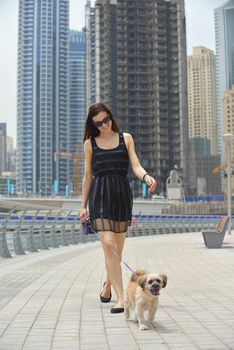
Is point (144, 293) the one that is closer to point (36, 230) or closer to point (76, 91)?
point (36, 230)

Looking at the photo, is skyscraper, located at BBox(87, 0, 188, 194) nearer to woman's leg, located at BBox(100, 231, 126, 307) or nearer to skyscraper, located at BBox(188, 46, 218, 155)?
skyscraper, located at BBox(188, 46, 218, 155)

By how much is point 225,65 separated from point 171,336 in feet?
175

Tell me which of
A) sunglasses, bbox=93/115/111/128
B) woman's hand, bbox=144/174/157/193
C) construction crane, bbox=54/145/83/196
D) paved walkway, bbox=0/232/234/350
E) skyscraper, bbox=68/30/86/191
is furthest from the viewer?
skyscraper, bbox=68/30/86/191

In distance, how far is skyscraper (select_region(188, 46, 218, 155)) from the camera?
157000 mm

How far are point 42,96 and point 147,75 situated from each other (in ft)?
139

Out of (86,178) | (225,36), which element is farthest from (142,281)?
(225,36)

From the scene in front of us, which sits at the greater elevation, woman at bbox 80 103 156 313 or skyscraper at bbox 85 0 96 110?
skyscraper at bbox 85 0 96 110

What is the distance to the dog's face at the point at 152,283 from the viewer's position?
4.04 meters

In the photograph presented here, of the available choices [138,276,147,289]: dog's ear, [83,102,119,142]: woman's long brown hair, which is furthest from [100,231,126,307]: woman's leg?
[83,102,119,142]: woman's long brown hair

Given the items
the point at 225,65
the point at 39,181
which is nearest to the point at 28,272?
the point at 225,65

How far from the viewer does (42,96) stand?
149m

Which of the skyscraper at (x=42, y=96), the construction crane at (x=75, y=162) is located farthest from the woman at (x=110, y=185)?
the skyscraper at (x=42, y=96)

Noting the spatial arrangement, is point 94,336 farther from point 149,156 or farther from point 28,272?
point 149,156

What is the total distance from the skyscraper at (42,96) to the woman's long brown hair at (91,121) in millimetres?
137678
